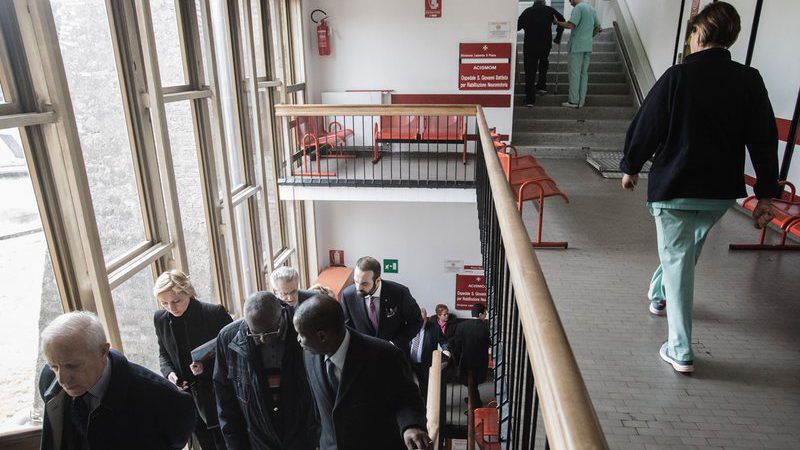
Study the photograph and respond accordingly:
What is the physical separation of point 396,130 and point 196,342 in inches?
220

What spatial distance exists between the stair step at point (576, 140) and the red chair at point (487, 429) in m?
4.37

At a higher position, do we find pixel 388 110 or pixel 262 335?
pixel 388 110

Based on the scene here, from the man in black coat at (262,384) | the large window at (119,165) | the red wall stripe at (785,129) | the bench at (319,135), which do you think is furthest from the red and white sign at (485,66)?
the man in black coat at (262,384)

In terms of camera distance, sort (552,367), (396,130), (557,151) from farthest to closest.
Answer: (396,130) < (557,151) < (552,367)

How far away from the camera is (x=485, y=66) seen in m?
8.59

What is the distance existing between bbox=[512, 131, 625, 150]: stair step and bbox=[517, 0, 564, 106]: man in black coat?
0.98 meters

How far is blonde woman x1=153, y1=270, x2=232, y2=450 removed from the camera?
319 cm

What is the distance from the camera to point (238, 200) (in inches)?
255

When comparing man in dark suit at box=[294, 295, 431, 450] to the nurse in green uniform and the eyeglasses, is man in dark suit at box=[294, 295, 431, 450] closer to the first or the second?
the eyeglasses

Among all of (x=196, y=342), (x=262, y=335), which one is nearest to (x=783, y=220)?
(x=262, y=335)

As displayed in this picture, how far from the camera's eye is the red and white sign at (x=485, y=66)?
335 inches

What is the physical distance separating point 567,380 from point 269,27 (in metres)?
7.79

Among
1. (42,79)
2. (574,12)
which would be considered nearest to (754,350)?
(42,79)

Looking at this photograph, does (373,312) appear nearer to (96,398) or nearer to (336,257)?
(96,398)
